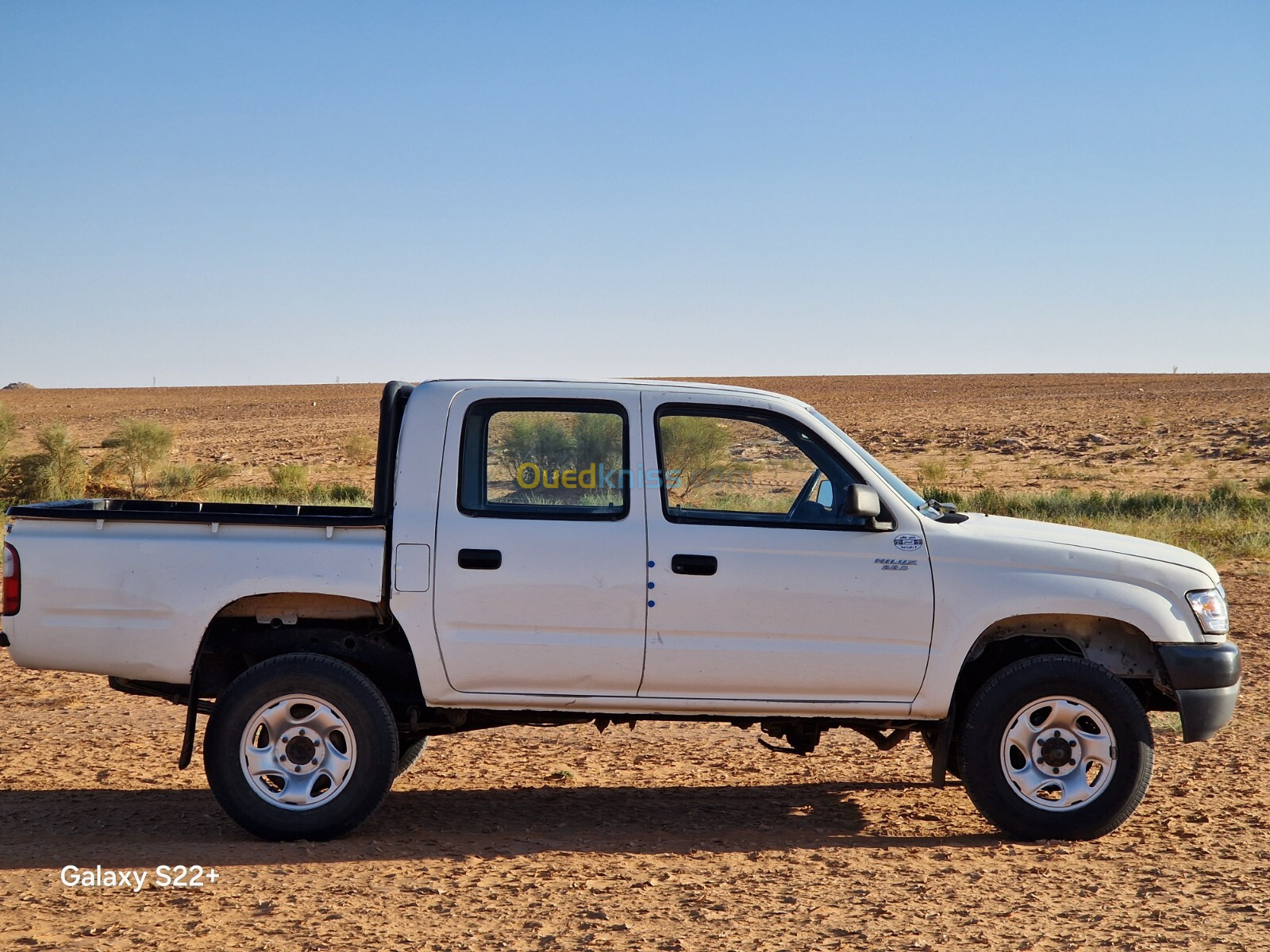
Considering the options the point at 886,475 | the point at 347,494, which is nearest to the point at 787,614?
the point at 886,475

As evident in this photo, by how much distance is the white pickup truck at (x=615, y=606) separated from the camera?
548cm

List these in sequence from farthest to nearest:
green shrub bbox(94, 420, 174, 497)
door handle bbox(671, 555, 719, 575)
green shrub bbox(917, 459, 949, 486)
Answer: green shrub bbox(917, 459, 949, 486) → green shrub bbox(94, 420, 174, 497) → door handle bbox(671, 555, 719, 575)

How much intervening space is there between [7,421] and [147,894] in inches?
983

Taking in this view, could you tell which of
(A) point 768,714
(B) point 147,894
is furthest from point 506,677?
(B) point 147,894

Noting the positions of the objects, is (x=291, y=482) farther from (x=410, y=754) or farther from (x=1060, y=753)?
(x=1060, y=753)

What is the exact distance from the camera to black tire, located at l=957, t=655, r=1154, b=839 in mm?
5547

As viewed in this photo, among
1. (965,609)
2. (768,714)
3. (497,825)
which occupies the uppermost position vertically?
(965,609)

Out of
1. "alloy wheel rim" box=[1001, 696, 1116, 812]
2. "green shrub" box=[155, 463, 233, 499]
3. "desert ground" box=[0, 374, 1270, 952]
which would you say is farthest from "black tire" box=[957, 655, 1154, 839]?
"green shrub" box=[155, 463, 233, 499]

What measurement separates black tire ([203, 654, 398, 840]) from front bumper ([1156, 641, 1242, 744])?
348 centimetres

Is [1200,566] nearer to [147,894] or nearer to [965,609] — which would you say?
[965,609]

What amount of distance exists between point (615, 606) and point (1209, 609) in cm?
270

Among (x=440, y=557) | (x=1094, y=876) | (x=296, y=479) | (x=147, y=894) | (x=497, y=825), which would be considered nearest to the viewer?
(x=147, y=894)

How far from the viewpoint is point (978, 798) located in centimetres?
559

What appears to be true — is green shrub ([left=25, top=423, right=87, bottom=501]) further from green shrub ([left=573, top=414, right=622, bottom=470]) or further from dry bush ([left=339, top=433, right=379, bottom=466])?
green shrub ([left=573, top=414, right=622, bottom=470])
